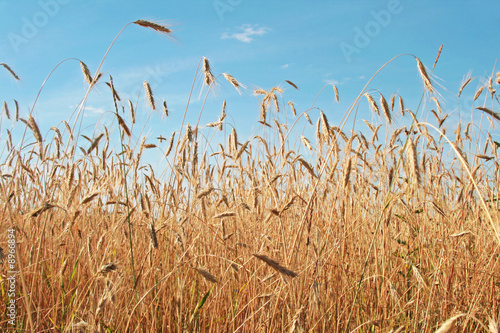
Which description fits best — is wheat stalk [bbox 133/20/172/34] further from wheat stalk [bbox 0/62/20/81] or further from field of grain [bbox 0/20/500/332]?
wheat stalk [bbox 0/62/20/81]

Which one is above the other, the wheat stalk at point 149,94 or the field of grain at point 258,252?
the wheat stalk at point 149,94

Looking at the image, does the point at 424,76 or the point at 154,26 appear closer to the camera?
the point at 424,76

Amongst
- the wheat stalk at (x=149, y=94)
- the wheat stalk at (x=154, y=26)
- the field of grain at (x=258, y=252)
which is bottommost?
the field of grain at (x=258, y=252)

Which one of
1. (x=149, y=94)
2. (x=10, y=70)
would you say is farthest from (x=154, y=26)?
(x=10, y=70)

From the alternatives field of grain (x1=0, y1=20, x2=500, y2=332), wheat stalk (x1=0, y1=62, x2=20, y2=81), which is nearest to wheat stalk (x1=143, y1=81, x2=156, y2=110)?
field of grain (x1=0, y1=20, x2=500, y2=332)

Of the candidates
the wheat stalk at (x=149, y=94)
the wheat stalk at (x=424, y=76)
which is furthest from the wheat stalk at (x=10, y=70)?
the wheat stalk at (x=424, y=76)

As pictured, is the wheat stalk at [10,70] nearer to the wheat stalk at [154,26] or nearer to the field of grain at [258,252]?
the field of grain at [258,252]

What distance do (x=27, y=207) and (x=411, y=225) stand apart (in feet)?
12.2

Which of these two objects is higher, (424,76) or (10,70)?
(10,70)

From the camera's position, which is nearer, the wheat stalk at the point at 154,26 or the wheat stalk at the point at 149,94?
the wheat stalk at the point at 154,26

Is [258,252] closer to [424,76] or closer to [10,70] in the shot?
[424,76]

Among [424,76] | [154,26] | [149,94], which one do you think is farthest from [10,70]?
[424,76]

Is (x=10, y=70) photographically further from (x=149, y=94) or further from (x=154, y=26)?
(x=154, y=26)

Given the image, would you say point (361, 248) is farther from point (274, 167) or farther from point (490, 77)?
point (490, 77)
